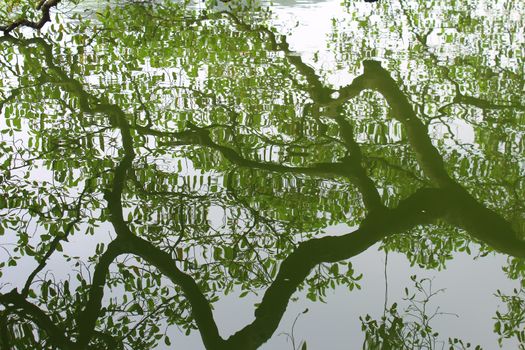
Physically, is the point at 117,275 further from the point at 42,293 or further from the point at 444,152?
the point at 444,152

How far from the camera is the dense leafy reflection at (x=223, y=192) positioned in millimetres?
4086

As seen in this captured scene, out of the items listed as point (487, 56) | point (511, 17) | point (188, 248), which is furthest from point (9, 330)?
point (511, 17)

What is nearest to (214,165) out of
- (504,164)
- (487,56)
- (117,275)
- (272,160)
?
(272,160)

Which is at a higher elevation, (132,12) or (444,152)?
(132,12)

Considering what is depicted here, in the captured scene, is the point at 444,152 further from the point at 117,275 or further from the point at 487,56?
the point at 487,56

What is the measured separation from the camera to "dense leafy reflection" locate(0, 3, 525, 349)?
409cm

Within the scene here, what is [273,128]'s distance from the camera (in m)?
6.85

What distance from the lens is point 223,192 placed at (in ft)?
18.0

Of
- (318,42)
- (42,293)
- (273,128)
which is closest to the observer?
(42,293)

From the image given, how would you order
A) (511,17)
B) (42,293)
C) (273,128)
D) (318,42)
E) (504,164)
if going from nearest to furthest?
(42,293) < (504,164) < (273,128) < (318,42) < (511,17)

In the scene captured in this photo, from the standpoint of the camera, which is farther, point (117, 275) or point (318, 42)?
point (318, 42)

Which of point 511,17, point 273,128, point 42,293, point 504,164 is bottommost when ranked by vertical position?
point 42,293

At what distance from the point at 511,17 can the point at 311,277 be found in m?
9.74

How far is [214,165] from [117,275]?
1789 mm
